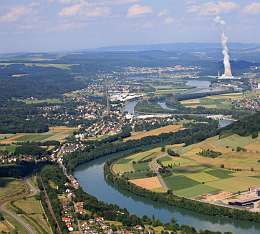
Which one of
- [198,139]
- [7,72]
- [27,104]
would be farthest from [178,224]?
[7,72]

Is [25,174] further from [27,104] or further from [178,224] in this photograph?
[27,104]

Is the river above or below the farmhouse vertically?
below

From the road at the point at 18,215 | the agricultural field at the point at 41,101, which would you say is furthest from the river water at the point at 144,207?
the agricultural field at the point at 41,101

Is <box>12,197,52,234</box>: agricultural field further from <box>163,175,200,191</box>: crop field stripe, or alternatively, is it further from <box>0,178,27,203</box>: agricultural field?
<box>163,175,200,191</box>: crop field stripe

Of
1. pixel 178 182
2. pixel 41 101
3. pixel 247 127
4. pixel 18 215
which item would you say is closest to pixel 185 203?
pixel 178 182

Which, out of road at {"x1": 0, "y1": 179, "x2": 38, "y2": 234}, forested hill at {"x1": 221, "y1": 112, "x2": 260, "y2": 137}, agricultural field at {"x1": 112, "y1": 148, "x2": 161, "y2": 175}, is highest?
forested hill at {"x1": 221, "y1": 112, "x2": 260, "y2": 137}

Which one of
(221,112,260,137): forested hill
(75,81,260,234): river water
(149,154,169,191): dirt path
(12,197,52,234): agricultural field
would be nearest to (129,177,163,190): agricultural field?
(149,154,169,191): dirt path
